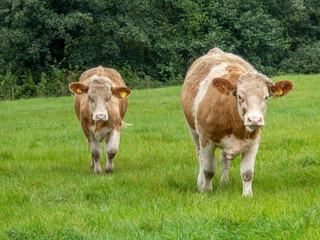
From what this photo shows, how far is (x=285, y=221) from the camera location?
13.0 feet

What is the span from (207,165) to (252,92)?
1.32 metres

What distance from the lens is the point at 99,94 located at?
7621 millimetres

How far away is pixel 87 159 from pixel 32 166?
118cm

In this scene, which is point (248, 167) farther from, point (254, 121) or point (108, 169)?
point (108, 169)

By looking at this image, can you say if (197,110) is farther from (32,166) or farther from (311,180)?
(32,166)

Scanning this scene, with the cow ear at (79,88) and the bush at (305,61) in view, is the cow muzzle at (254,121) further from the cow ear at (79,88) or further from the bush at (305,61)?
the bush at (305,61)

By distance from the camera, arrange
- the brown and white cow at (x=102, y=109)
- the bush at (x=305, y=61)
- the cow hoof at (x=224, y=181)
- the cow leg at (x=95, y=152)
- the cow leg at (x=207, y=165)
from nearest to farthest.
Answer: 1. the cow leg at (x=207, y=165)
2. the cow hoof at (x=224, y=181)
3. the brown and white cow at (x=102, y=109)
4. the cow leg at (x=95, y=152)
5. the bush at (x=305, y=61)

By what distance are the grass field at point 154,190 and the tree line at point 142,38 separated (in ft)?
67.0

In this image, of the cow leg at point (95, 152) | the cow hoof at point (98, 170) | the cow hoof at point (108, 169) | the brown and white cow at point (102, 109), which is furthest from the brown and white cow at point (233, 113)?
the cow leg at point (95, 152)

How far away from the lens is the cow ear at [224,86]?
5.34 meters

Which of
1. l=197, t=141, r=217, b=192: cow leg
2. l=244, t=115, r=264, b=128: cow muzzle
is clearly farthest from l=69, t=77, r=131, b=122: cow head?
→ l=244, t=115, r=264, b=128: cow muzzle

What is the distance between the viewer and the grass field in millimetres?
4047

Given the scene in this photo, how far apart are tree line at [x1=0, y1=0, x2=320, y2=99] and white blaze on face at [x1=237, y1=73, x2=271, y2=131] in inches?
997

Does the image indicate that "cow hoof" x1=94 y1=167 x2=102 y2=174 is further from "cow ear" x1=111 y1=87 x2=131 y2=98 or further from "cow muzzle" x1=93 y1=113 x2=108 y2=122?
"cow ear" x1=111 y1=87 x2=131 y2=98
